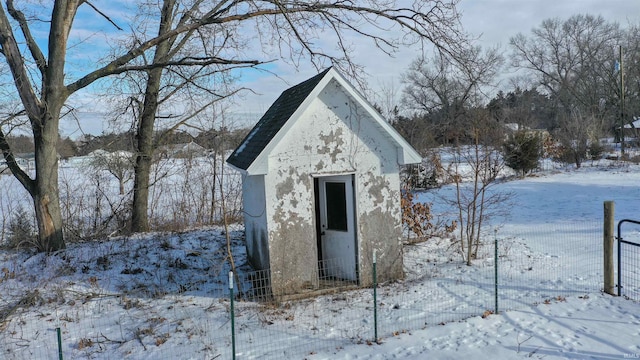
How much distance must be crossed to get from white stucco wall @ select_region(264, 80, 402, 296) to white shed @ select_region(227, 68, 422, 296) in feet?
0.06

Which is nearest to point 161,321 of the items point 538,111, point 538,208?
point 538,208

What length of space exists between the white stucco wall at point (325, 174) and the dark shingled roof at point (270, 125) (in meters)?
0.25

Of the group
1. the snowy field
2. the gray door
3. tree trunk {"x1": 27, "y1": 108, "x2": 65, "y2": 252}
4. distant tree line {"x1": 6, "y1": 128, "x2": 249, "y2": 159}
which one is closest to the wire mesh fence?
the snowy field

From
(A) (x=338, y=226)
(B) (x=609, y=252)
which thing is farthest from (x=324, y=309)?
(B) (x=609, y=252)

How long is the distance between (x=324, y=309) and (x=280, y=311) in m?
0.77

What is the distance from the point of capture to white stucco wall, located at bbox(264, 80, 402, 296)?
819cm

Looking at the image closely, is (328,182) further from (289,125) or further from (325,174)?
(289,125)

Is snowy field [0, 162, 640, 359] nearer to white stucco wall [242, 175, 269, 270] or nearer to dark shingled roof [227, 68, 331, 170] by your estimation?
white stucco wall [242, 175, 269, 270]

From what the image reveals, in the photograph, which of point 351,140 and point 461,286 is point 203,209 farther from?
point 461,286

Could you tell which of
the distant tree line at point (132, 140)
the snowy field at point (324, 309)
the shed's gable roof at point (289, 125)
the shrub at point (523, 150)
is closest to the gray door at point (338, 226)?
the snowy field at point (324, 309)

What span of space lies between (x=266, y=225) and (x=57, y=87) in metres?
6.90

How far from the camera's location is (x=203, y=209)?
17016mm

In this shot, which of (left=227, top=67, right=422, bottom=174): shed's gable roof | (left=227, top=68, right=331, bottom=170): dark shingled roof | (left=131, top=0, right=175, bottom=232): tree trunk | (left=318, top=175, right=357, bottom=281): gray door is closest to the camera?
(left=227, top=67, right=422, bottom=174): shed's gable roof

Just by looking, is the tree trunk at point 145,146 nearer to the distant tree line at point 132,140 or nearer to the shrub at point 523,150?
the distant tree line at point 132,140
